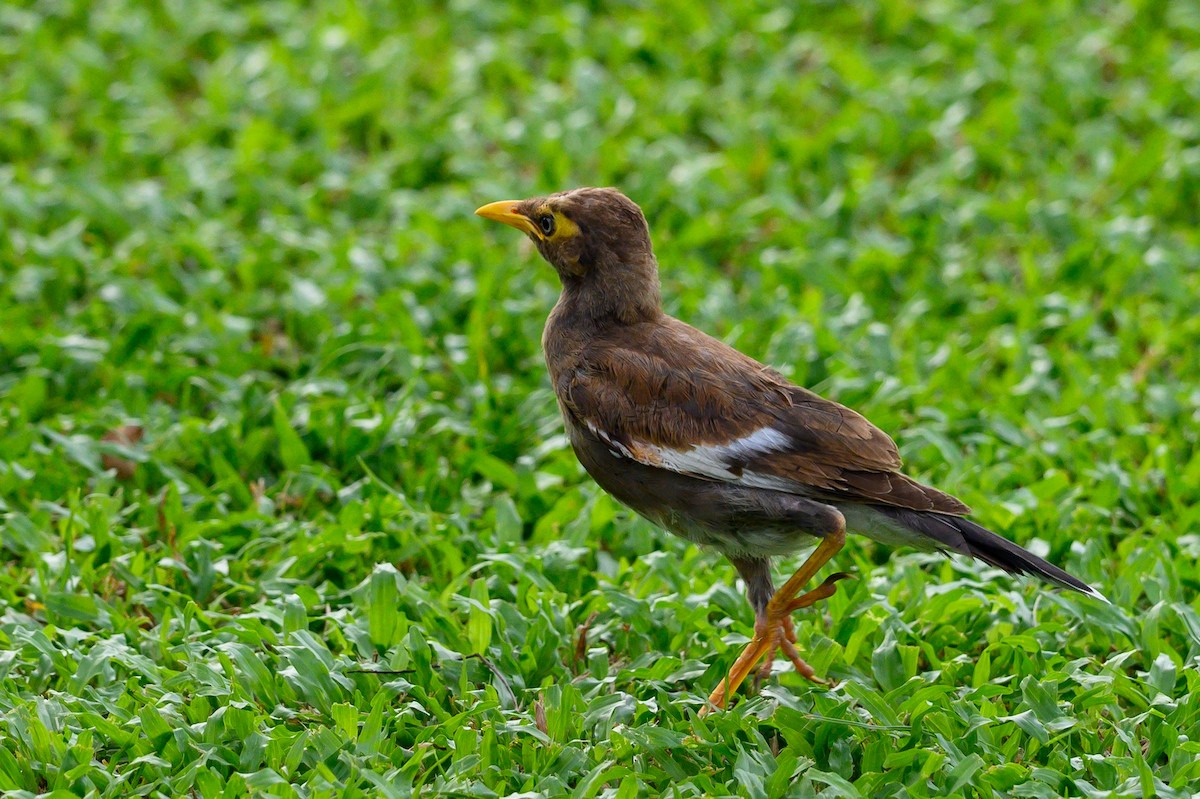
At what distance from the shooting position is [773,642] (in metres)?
4.67

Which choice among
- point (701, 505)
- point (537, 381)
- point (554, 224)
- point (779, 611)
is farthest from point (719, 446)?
point (537, 381)

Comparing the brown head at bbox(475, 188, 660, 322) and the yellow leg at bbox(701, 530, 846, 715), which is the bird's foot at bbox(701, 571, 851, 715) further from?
the brown head at bbox(475, 188, 660, 322)

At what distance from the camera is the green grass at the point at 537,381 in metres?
4.43

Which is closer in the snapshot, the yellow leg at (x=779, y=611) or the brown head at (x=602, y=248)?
the yellow leg at (x=779, y=611)

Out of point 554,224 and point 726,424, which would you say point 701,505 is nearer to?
point 726,424

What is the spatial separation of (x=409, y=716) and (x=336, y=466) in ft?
5.84

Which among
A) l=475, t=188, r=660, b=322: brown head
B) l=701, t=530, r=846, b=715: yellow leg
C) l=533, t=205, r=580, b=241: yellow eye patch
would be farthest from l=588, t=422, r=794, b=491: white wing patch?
l=533, t=205, r=580, b=241: yellow eye patch

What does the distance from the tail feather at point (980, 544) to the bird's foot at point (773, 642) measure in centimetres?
28

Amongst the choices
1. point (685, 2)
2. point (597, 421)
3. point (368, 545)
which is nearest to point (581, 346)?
point (597, 421)

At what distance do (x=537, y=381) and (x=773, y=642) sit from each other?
7.56 ft

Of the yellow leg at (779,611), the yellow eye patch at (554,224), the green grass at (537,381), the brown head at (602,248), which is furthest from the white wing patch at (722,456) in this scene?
the yellow eye patch at (554,224)

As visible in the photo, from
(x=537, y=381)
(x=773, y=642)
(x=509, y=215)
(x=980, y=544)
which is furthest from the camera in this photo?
(x=537, y=381)

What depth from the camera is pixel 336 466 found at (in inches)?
237

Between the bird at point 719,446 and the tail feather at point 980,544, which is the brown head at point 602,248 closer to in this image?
the bird at point 719,446
